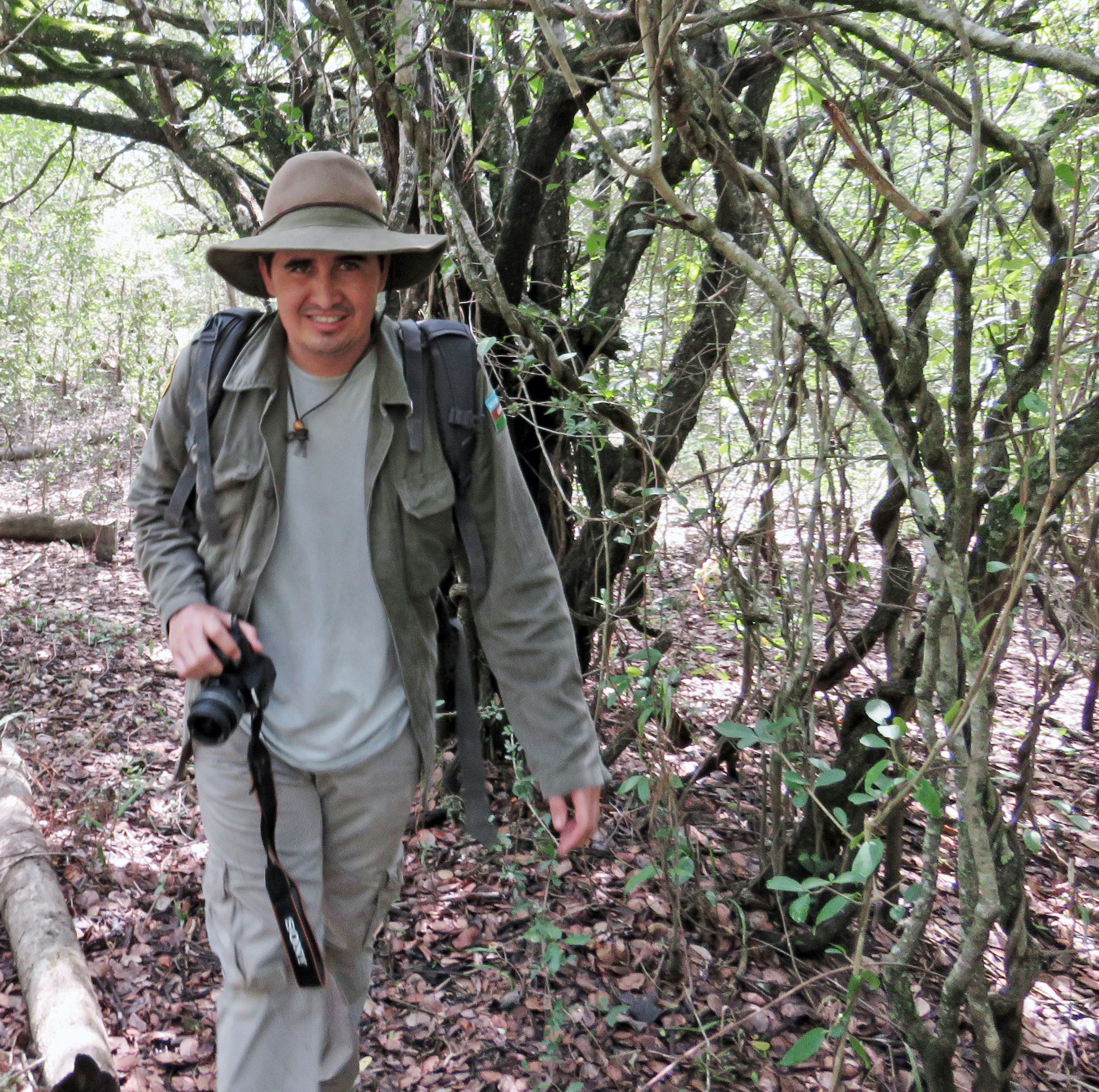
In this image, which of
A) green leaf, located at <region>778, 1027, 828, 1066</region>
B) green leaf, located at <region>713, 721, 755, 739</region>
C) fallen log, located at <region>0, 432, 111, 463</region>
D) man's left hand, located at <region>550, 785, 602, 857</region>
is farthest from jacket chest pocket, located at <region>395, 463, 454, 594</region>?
fallen log, located at <region>0, 432, 111, 463</region>

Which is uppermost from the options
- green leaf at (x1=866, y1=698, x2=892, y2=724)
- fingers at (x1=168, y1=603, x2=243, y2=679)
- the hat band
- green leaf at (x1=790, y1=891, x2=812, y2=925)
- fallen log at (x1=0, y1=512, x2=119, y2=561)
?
the hat band

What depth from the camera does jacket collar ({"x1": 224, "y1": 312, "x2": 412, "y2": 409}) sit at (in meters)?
2.03

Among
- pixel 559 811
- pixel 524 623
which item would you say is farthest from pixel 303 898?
pixel 524 623

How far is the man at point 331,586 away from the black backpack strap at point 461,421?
24 millimetres

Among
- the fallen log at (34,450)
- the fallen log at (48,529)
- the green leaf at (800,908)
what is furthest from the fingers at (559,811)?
the fallen log at (34,450)

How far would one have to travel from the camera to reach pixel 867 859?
1854 mm

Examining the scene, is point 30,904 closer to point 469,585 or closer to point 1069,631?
point 469,585

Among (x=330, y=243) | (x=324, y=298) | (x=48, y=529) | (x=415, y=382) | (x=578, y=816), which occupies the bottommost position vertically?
(x=48, y=529)

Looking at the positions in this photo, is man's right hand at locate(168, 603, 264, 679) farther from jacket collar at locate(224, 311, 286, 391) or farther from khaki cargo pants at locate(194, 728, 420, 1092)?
jacket collar at locate(224, 311, 286, 391)

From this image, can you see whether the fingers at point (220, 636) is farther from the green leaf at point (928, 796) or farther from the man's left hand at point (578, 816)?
the green leaf at point (928, 796)

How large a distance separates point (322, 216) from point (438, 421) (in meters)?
0.54

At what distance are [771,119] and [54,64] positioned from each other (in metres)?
5.75

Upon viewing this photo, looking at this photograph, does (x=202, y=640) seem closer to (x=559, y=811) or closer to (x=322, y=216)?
(x=559, y=811)

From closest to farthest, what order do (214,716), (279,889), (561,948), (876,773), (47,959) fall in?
(214,716) → (279,889) → (876,773) → (47,959) → (561,948)
